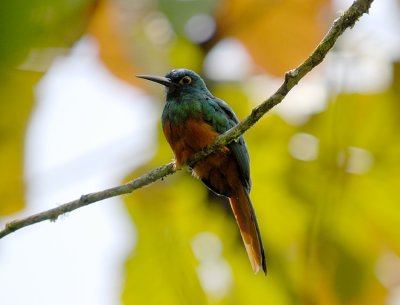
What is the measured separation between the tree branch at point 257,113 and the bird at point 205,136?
0.49 metres

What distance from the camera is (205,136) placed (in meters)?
2.84

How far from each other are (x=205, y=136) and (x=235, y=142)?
0.59 feet

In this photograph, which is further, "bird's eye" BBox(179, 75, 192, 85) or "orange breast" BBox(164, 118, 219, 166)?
"bird's eye" BBox(179, 75, 192, 85)

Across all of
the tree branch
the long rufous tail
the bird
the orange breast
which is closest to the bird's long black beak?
the bird

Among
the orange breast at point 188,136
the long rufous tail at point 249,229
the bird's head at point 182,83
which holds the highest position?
the bird's head at point 182,83

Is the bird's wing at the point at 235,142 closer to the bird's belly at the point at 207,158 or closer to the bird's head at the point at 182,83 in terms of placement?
the bird's belly at the point at 207,158

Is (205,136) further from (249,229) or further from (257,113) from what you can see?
(257,113)

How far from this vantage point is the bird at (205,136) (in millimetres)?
2738

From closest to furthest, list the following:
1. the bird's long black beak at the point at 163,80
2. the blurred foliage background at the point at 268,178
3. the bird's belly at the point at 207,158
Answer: the blurred foliage background at the point at 268,178 < the bird's long black beak at the point at 163,80 < the bird's belly at the point at 207,158

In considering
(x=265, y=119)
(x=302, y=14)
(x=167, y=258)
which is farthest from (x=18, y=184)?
(x=265, y=119)

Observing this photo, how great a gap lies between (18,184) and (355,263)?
3.49 feet

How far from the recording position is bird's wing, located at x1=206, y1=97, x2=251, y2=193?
270cm

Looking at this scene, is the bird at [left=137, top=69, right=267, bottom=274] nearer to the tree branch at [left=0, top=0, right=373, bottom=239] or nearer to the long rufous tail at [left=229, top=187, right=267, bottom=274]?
the long rufous tail at [left=229, top=187, right=267, bottom=274]

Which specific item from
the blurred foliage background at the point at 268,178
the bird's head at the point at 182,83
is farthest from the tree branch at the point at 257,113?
the bird's head at the point at 182,83
